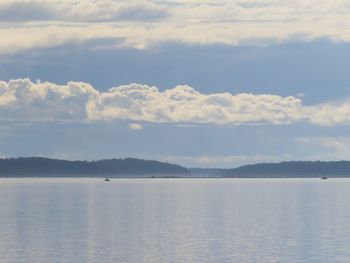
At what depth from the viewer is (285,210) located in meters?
183

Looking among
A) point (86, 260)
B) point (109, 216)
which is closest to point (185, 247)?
point (86, 260)

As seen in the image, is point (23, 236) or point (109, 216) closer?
point (23, 236)

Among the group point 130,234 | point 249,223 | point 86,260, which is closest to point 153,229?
point 130,234

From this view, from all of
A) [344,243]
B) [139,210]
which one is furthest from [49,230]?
[139,210]

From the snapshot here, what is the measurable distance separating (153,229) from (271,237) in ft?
67.3

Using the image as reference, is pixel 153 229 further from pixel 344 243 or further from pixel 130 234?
pixel 344 243

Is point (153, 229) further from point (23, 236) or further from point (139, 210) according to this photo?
point (139, 210)

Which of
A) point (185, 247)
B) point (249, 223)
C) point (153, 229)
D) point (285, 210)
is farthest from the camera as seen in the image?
point (285, 210)

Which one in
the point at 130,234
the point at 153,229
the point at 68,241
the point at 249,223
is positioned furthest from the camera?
the point at 249,223

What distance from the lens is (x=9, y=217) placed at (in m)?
159

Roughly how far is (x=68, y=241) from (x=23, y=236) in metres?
9.08

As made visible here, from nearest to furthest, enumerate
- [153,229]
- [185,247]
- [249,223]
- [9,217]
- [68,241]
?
[185,247] → [68,241] → [153,229] → [249,223] → [9,217]

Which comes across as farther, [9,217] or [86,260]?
[9,217]

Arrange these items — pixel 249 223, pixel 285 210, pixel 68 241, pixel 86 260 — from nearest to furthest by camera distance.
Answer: pixel 86 260, pixel 68 241, pixel 249 223, pixel 285 210
